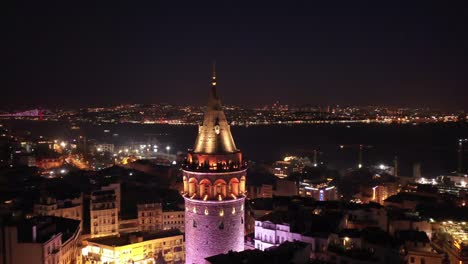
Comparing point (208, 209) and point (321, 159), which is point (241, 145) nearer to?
point (321, 159)

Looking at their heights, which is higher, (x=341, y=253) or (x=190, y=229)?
(x=190, y=229)

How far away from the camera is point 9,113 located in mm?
171125

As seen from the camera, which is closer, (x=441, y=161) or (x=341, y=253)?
(x=341, y=253)

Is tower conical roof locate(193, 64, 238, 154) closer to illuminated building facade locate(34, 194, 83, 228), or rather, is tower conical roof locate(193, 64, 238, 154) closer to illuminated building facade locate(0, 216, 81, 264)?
illuminated building facade locate(0, 216, 81, 264)

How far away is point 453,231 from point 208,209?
16721 millimetres

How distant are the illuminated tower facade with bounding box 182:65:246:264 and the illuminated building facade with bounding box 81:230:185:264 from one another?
10.0 metres

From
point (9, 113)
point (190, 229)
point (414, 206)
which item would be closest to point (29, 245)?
point (190, 229)

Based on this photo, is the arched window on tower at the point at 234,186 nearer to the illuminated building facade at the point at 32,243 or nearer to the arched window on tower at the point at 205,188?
the arched window on tower at the point at 205,188

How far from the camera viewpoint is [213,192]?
47.7 feet

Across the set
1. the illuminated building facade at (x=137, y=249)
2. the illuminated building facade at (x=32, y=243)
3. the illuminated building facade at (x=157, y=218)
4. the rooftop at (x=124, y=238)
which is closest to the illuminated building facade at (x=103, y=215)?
the illuminated building facade at (x=157, y=218)

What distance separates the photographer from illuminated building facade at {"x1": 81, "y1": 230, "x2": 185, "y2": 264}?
23.6 meters

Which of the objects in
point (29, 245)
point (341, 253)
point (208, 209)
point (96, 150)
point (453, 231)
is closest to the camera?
point (208, 209)

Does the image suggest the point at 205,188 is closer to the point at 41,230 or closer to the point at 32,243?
the point at 32,243

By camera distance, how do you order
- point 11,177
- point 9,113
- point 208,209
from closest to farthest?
point 208,209, point 11,177, point 9,113
